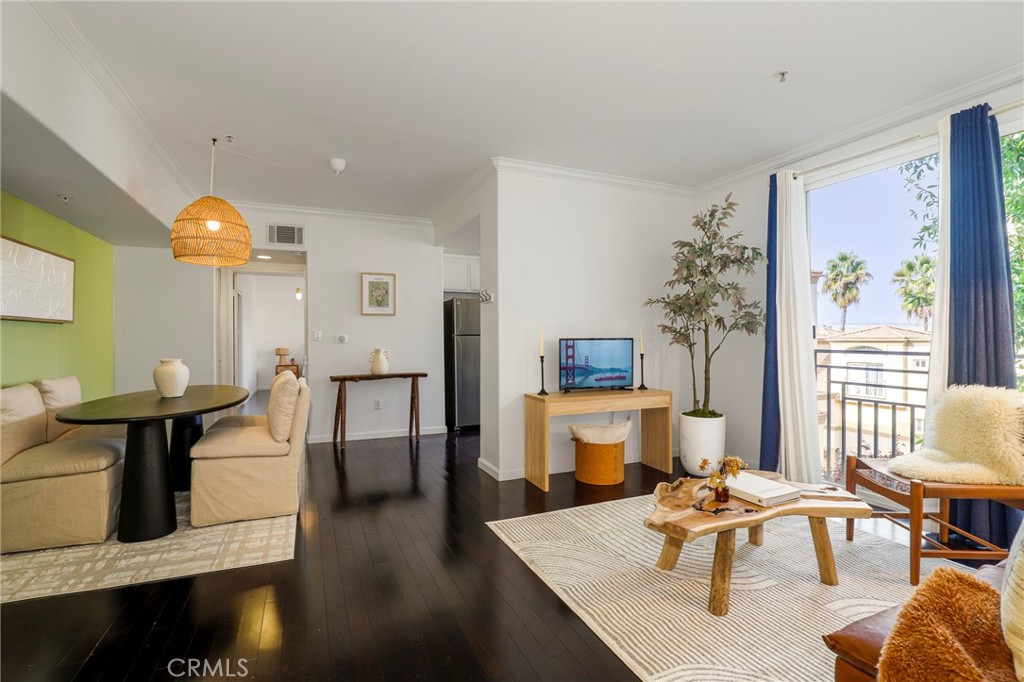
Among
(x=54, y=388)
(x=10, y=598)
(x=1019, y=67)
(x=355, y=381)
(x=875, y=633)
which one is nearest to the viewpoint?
(x=875, y=633)

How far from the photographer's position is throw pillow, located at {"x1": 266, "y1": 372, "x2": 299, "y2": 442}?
313 centimetres

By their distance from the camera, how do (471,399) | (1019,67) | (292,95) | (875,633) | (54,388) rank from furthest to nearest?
(471,399) → (54,388) → (292,95) → (1019,67) → (875,633)

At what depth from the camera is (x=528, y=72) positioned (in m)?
2.65

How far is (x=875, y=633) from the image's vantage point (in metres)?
1.20

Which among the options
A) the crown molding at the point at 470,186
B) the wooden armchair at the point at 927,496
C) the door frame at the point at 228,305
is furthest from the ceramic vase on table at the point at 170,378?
the wooden armchair at the point at 927,496

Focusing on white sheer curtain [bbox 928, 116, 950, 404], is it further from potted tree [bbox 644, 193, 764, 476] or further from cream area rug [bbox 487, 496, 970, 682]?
potted tree [bbox 644, 193, 764, 476]

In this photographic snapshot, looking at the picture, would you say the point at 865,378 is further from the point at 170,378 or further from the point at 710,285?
the point at 170,378

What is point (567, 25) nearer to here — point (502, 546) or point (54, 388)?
point (502, 546)

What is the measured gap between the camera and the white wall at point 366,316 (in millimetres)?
5363

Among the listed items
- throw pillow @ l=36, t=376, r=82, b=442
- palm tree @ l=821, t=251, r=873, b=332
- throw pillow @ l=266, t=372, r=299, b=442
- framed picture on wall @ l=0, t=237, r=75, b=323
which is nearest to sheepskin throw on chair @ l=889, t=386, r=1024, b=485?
palm tree @ l=821, t=251, r=873, b=332

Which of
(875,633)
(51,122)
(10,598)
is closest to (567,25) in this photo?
(51,122)

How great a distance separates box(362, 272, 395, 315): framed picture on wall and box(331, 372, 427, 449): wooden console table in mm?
769

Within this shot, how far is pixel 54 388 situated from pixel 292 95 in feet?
8.47

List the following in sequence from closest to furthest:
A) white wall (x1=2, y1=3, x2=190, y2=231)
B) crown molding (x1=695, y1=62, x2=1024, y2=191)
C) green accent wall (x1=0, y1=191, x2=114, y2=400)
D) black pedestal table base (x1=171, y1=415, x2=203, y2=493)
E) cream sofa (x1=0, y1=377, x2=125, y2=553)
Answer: white wall (x1=2, y1=3, x2=190, y2=231) → cream sofa (x1=0, y1=377, x2=125, y2=553) → crown molding (x1=695, y1=62, x2=1024, y2=191) → green accent wall (x1=0, y1=191, x2=114, y2=400) → black pedestal table base (x1=171, y1=415, x2=203, y2=493)
